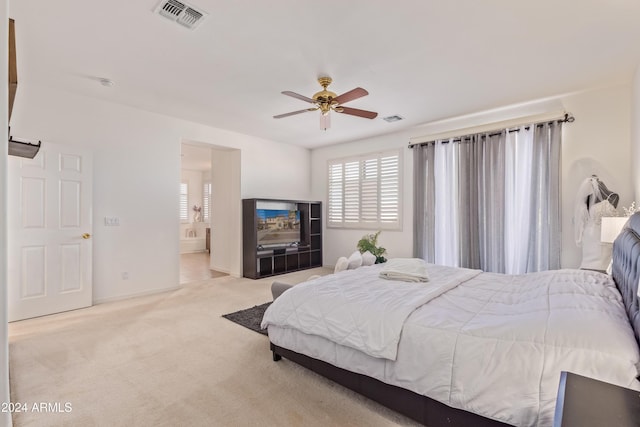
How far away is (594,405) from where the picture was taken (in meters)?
0.93

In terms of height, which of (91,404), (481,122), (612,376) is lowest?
(91,404)

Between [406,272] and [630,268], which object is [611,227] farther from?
[406,272]

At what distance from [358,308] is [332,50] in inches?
90.2

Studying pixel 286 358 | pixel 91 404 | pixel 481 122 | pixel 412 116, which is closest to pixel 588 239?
pixel 481 122

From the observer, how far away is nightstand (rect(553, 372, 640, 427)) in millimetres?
858

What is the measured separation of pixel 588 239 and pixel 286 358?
3.64 metres

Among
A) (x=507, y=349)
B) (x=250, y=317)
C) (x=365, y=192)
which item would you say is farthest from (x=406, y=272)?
(x=365, y=192)

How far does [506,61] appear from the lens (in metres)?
2.99

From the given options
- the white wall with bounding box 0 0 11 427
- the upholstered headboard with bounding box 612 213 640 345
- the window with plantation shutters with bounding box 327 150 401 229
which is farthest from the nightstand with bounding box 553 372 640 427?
the window with plantation shutters with bounding box 327 150 401 229

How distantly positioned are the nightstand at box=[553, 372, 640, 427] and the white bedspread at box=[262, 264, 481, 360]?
0.79 metres

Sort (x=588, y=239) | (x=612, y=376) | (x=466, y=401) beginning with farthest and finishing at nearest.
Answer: (x=588, y=239) < (x=466, y=401) < (x=612, y=376)

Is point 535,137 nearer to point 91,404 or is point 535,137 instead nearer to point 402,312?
point 402,312

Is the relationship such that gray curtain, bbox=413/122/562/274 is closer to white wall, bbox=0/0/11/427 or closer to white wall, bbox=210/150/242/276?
white wall, bbox=210/150/242/276

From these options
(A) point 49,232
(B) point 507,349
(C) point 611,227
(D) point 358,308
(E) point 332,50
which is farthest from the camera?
(A) point 49,232
